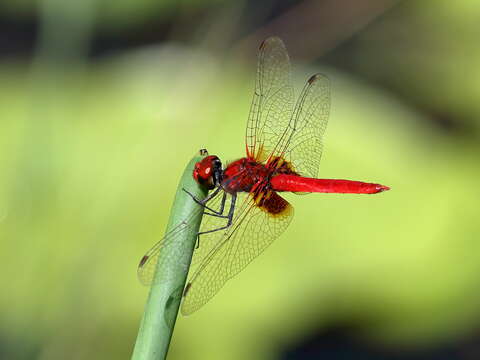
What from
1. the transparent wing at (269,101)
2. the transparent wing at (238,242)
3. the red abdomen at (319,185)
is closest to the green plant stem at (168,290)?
the transparent wing at (238,242)

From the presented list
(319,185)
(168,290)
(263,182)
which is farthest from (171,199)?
(168,290)

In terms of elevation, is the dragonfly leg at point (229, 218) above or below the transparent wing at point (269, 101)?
below

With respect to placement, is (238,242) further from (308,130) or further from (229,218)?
(308,130)

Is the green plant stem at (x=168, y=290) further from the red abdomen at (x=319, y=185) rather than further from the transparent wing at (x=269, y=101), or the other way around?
the transparent wing at (x=269, y=101)

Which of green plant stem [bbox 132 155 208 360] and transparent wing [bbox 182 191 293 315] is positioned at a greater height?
transparent wing [bbox 182 191 293 315]

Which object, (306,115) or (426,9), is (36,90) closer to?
(306,115)

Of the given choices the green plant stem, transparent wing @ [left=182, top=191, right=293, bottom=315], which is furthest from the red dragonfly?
the green plant stem

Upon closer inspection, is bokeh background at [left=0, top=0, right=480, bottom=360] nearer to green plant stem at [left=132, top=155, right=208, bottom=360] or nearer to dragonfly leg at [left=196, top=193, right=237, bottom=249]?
dragonfly leg at [left=196, top=193, right=237, bottom=249]
